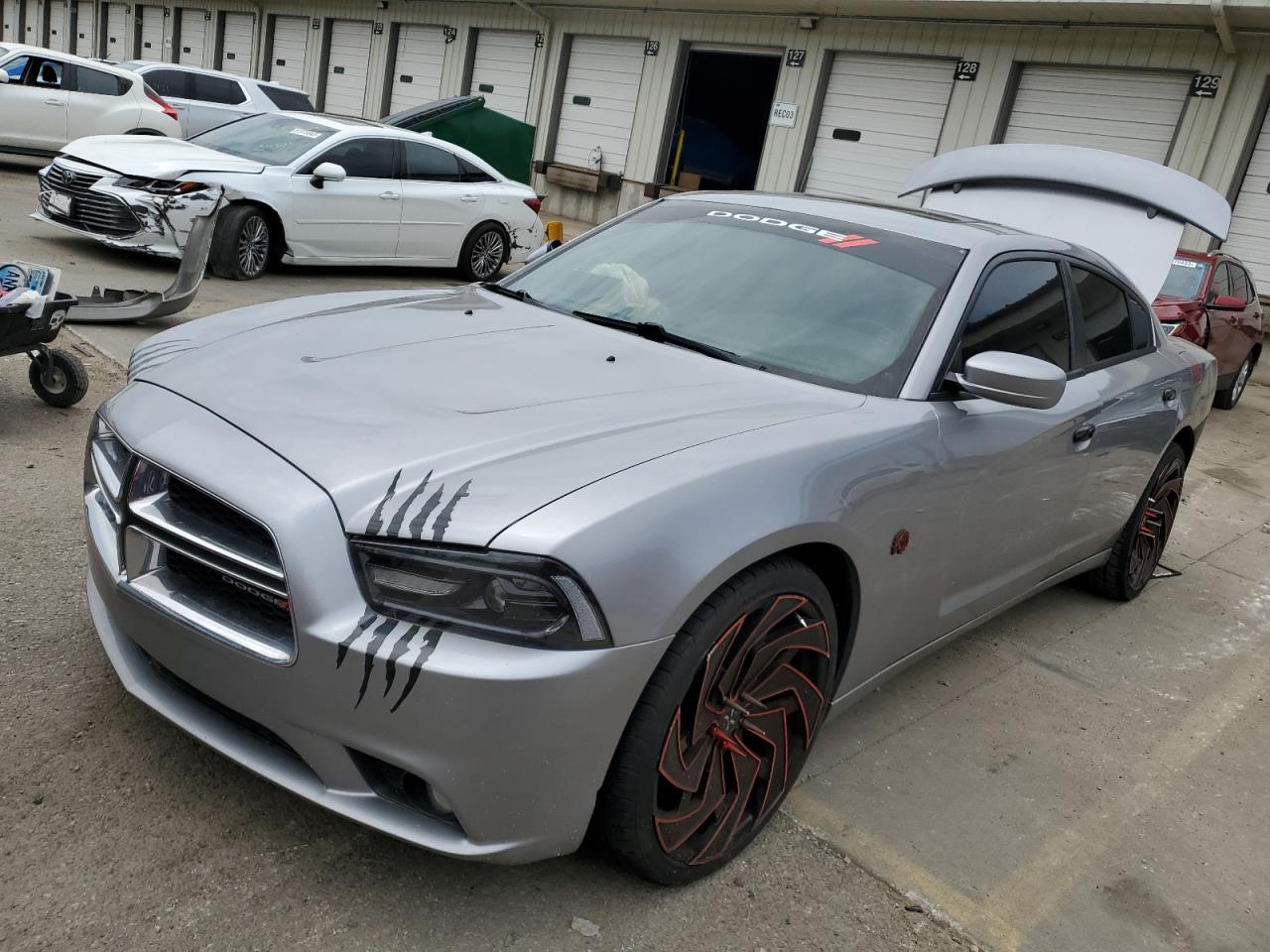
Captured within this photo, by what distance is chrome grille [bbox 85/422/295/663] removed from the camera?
6.80 feet

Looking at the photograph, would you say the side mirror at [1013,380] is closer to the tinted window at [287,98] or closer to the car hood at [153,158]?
the car hood at [153,158]

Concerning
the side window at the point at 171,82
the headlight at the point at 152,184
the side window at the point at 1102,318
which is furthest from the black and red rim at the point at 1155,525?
the side window at the point at 171,82

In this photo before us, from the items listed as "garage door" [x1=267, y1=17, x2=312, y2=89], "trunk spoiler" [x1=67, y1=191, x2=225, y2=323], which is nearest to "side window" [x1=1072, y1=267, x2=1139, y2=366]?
"trunk spoiler" [x1=67, y1=191, x2=225, y2=323]

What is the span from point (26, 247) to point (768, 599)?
879 centimetres

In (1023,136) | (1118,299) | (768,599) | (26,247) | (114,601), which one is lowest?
(26,247)

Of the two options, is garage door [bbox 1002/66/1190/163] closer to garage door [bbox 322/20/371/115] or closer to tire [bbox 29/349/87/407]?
tire [bbox 29/349/87/407]

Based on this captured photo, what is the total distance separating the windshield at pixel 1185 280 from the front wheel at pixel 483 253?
6.53m

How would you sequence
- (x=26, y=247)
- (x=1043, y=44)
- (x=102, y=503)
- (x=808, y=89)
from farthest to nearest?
(x=808, y=89)
(x=1043, y=44)
(x=26, y=247)
(x=102, y=503)

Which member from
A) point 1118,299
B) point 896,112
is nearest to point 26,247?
point 1118,299

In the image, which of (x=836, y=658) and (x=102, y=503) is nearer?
(x=102, y=503)

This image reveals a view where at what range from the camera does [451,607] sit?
201cm

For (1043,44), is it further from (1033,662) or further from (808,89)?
(1033,662)

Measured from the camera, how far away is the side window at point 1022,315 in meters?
3.27

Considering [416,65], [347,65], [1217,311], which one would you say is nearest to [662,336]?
[1217,311]
